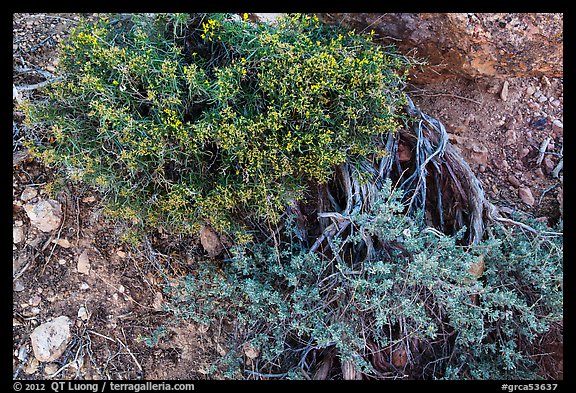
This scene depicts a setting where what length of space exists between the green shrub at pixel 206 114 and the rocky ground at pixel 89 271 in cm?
38

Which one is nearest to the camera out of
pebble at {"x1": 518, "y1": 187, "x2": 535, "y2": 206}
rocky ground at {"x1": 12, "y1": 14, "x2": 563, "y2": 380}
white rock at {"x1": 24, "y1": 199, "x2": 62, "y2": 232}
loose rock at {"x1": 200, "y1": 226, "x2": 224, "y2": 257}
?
rocky ground at {"x1": 12, "y1": 14, "x2": 563, "y2": 380}

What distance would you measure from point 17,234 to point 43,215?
18 cm

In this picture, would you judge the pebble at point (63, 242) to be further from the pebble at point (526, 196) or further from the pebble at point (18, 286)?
the pebble at point (526, 196)

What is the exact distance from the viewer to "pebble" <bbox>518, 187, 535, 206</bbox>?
304cm

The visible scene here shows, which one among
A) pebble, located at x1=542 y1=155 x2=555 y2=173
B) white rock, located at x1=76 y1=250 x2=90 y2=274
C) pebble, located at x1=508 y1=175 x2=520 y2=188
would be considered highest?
pebble, located at x1=542 y1=155 x2=555 y2=173

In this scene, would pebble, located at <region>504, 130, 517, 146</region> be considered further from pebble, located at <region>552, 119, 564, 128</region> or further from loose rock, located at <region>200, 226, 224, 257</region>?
loose rock, located at <region>200, 226, 224, 257</region>


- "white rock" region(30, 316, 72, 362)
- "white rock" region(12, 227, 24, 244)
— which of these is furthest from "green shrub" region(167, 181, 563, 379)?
"white rock" region(12, 227, 24, 244)

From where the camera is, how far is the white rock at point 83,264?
8.87 ft

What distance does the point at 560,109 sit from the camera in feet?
11.0

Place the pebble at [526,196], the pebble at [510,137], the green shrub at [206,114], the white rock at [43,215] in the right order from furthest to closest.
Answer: the pebble at [510,137]
the pebble at [526,196]
the white rock at [43,215]
the green shrub at [206,114]

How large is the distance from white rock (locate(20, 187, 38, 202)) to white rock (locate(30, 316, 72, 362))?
74cm

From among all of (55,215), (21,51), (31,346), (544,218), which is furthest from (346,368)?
(21,51)

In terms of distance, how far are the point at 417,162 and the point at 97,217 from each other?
2.02 m

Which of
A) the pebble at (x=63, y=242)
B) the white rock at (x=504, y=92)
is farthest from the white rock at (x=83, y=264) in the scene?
the white rock at (x=504, y=92)
